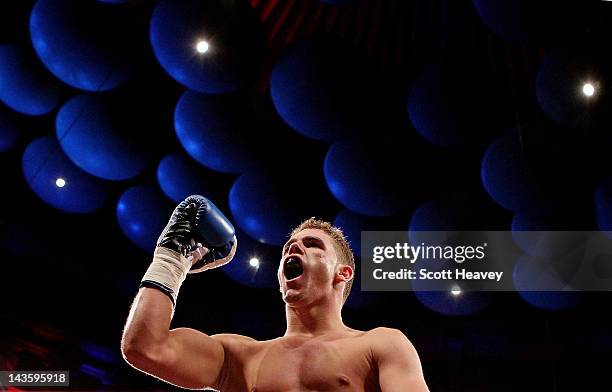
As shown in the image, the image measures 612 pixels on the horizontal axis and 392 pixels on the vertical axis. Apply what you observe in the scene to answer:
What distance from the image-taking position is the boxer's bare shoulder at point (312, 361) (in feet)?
4.67

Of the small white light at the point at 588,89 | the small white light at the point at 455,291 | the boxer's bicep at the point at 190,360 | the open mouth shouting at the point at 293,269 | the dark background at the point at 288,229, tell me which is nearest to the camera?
the boxer's bicep at the point at 190,360

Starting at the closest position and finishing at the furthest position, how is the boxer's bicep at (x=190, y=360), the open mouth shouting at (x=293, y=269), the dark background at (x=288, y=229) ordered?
the boxer's bicep at (x=190, y=360), the open mouth shouting at (x=293, y=269), the dark background at (x=288, y=229)

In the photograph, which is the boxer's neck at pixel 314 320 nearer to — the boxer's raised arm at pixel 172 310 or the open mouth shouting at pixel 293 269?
the open mouth shouting at pixel 293 269

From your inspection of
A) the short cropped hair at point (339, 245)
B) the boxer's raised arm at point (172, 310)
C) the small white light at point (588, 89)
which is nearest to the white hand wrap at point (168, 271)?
the boxer's raised arm at point (172, 310)

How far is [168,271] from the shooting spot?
1.48m

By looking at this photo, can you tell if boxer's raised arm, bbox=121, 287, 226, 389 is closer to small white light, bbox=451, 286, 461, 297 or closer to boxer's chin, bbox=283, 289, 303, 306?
boxer's chin, bbox=283, 289, 303, 306

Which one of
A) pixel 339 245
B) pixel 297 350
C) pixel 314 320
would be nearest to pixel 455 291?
pixel 339 245

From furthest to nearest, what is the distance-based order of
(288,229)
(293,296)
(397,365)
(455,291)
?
(455,291)
(288,229)
(293,296)
(397,365)

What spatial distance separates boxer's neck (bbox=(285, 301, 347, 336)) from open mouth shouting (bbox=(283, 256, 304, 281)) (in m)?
0.08

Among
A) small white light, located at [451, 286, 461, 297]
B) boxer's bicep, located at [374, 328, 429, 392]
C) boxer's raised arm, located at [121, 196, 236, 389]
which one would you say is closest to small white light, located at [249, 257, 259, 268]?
small white light, located at [451, 286, 461, 297]

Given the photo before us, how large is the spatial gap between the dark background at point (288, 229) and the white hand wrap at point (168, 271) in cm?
133

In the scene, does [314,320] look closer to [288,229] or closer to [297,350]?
[297,350]

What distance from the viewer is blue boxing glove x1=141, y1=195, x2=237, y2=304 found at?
1468 mm

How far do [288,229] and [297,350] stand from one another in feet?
5.11
